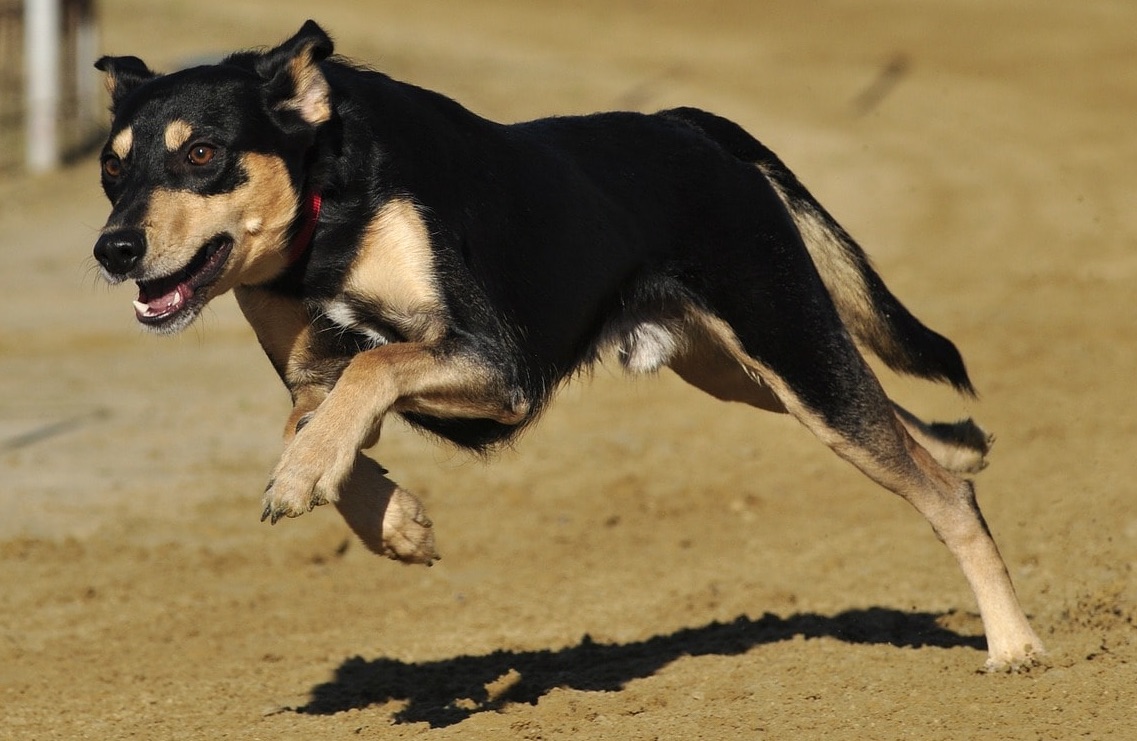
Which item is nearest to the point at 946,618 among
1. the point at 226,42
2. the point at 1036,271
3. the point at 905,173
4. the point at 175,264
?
the point at 175,264

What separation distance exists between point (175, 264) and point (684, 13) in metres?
28.6

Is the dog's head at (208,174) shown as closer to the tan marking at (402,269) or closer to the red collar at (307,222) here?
the red collar at (307,222)

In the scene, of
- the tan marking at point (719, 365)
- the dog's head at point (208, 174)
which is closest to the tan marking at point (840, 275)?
the tan marking at point (719, 365)

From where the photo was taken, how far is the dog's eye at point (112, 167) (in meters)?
5.04

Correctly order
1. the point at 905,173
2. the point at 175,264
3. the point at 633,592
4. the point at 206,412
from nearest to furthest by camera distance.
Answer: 1. the point at 175,264
2. the point at 633,592
3. the point at 206,412
4. the point at 905,173

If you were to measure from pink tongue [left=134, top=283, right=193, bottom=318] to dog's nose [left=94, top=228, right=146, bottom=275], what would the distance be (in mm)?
199

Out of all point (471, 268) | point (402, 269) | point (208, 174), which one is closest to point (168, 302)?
point (208, 174)

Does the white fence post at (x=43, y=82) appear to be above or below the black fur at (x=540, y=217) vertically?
below

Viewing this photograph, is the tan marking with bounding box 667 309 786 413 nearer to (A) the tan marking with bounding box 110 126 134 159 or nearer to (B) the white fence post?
(A) the tan marking with bounding box 110 126 134 159

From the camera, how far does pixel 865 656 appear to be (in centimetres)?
604

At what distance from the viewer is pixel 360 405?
4891mm

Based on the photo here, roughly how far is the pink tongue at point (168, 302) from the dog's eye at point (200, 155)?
1.24 feet

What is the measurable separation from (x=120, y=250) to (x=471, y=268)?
3.71ft

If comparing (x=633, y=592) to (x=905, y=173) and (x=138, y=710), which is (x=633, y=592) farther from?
(x=905, y=173)
